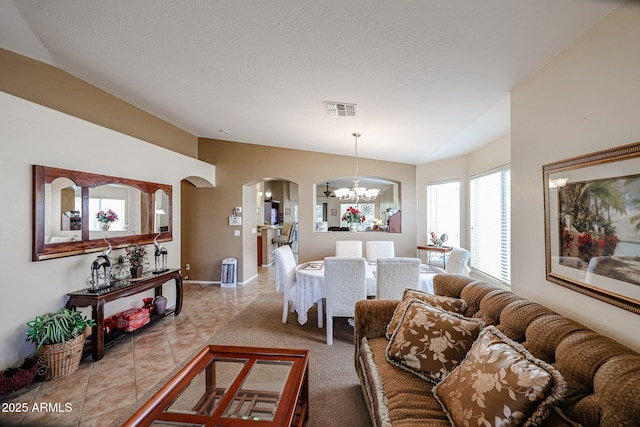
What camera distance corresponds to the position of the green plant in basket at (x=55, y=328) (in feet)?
7.57

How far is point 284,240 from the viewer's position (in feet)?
27.8

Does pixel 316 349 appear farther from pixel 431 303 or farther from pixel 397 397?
pixel 397 397

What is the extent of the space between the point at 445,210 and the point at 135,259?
4.94m

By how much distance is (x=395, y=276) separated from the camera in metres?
2.91

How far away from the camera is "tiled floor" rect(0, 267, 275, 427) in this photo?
77.4 inches

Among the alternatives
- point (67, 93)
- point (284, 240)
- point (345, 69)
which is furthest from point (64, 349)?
point (284, 240)

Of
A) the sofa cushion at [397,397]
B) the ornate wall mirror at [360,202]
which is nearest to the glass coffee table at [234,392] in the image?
the sofa cushion at [397,397]

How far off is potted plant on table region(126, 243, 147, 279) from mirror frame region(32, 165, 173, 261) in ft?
0.52

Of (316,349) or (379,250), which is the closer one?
(316,349)

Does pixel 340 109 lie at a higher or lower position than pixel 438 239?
higher

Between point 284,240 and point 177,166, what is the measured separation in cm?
452

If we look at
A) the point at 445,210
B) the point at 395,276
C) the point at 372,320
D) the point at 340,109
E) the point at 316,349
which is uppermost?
the point at 340,109

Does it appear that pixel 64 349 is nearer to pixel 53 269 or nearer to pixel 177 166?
pixel 53 269

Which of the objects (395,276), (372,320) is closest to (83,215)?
(372,320)
